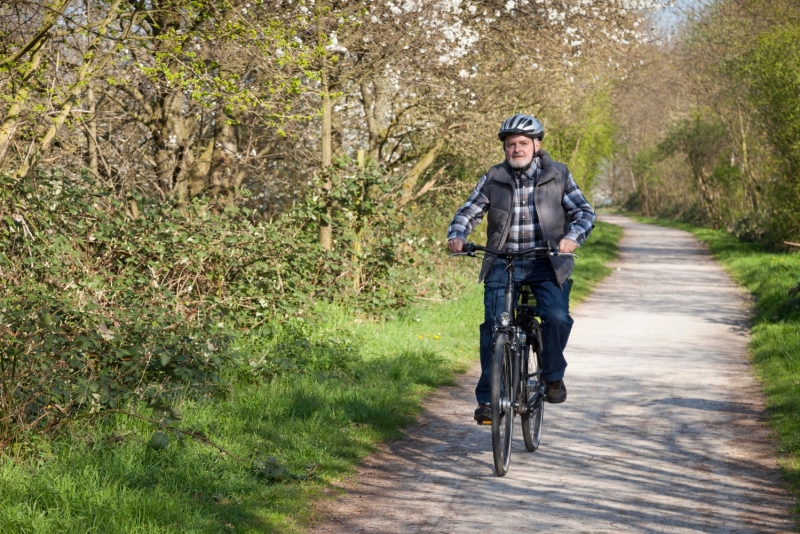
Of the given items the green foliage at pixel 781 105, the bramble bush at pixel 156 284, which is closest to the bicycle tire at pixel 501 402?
the bramble bush at pixel 156 284

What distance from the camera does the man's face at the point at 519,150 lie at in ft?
19.8

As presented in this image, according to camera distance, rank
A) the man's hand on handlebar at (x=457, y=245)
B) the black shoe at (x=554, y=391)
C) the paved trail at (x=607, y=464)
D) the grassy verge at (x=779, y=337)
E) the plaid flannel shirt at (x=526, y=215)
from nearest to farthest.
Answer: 1. the paved trail at (x=607, y=464)
2. the man's hand on handlebar at (x=457, y=245)
3. the plaid flannel shirt at (x=526, y=215)
4. the black shoe at (x=554, y=391)
5. the grassy verge at (x=779, y=337)

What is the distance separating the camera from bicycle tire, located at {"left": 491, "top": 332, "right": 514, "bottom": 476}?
5.62 metres

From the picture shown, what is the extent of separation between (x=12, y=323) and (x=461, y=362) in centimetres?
506

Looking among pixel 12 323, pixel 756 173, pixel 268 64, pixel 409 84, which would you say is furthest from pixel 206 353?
pixel 756 173

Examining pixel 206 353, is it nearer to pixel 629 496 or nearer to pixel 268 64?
pixel 629 496

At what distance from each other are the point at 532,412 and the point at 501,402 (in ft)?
1.50

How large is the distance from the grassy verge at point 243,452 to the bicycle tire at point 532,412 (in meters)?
1.02

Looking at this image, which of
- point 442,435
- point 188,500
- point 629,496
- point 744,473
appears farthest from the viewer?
point 442,435

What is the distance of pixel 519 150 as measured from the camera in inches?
238

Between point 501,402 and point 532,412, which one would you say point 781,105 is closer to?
point 532,412

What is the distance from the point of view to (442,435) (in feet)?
→ 22.9

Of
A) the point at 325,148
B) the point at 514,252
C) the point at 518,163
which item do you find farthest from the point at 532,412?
the point at 325,148

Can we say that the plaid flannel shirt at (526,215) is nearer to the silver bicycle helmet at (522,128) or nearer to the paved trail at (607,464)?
the silver bicycle helmet at (522,128)
